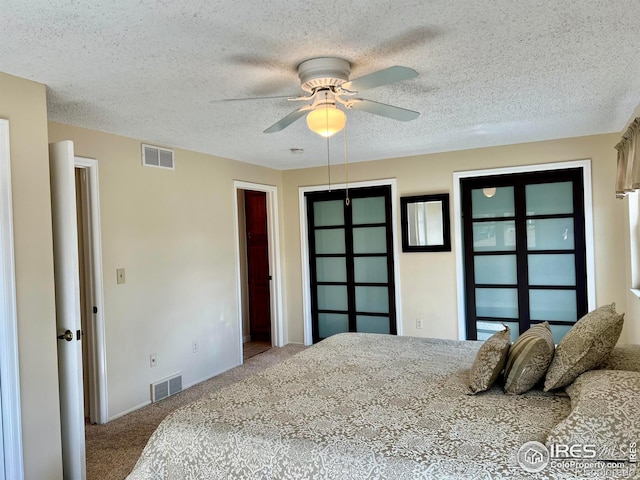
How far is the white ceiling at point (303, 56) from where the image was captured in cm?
181

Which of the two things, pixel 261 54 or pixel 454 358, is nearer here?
pixel 261 54

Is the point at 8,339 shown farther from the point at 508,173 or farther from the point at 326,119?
the point at 508,173

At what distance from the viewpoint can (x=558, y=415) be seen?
71.1 inches

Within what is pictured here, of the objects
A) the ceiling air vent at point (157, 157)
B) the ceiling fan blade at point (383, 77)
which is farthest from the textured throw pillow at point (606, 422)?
the ceiling air vent at point (157, 157)

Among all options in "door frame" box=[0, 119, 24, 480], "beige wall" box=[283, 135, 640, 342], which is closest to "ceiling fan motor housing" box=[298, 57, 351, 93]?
"door frame" box=[0, 119, 24, 480]

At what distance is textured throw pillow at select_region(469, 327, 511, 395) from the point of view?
6.86 ft

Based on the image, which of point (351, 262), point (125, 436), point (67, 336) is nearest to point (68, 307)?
point (67, 336)

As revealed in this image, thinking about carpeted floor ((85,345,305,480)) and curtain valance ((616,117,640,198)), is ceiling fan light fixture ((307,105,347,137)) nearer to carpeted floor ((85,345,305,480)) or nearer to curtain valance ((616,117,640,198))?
curtain valance ((616,117,640,198))

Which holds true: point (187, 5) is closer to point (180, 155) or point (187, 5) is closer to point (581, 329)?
point (581, 329)

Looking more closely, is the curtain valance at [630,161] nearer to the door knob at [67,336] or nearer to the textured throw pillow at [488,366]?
the textured throw pillow at [488,366]

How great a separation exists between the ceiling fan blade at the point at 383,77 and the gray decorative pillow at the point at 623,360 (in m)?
1.63

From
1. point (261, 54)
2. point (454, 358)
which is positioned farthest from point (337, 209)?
point (261, 54)

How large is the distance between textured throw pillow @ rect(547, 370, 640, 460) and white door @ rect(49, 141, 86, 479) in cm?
243

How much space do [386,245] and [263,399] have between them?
3.57m
